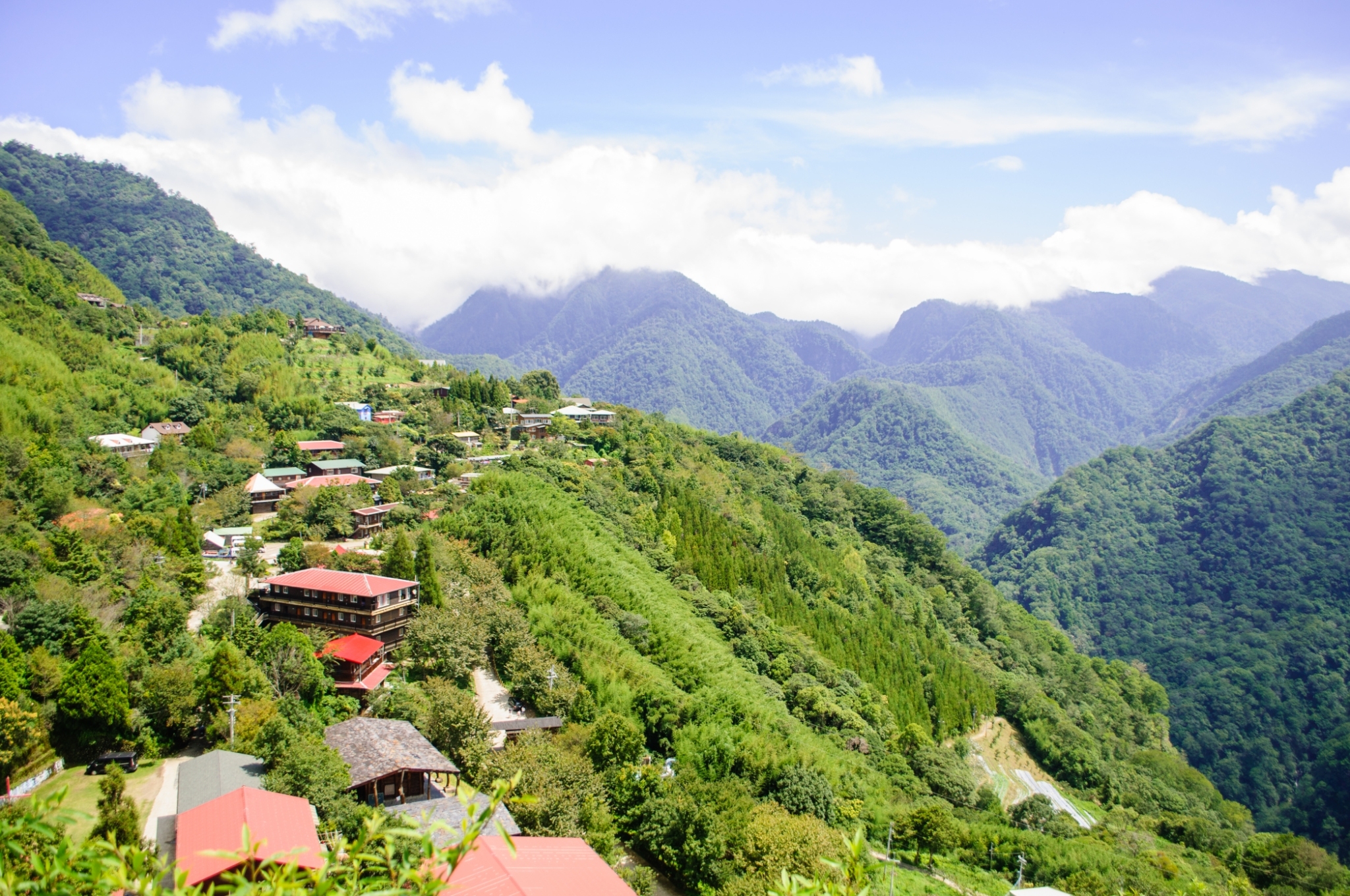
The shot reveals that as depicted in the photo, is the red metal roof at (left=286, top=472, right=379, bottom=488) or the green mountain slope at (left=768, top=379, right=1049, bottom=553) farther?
the green mountain slope at (left=768, top=379, right=1049, bottom=553)

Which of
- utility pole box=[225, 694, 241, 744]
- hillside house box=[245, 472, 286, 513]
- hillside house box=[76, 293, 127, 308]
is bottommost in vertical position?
utility pole box=[225, 694, 241, 744]

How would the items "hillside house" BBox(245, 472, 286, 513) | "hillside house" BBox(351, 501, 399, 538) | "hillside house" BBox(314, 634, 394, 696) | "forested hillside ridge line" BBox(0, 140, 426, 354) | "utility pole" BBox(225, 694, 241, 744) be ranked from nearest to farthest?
"utility pole" BBox(225, 694, 241, 744) < "hillside house" BBox(314, 634, 394, 696) < "hillside house" BBox(351, 501, 399, 538) < "hillside house" BBox(245, 472, 286, 513) < "forested hillside ridge line" BBox(0, 140, 426, 354)

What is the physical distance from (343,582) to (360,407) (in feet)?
91.2

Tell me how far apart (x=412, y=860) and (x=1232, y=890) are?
32.9 m

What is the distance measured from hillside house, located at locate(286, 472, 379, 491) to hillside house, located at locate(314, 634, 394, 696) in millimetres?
15631

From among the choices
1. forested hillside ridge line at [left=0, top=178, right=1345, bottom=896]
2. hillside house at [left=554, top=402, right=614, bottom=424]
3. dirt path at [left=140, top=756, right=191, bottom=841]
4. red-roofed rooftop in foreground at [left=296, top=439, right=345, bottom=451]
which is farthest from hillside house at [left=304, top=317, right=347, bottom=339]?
dirt path at [left=140, top=756, right=191, bottom=841]

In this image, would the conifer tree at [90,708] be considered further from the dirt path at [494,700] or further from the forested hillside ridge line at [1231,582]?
the forested hillside ridge line at [1231,582]

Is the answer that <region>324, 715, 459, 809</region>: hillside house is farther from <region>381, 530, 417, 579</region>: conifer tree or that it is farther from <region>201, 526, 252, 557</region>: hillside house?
<region>201, 526, 252, 557</region>: hillside house

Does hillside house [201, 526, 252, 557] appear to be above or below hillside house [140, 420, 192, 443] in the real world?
below

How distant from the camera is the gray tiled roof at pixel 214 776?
18047 mm

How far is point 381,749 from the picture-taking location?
67.4 ft

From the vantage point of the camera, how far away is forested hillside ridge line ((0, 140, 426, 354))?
117 metres

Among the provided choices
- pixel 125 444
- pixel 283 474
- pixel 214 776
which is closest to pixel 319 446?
pixel 283 474

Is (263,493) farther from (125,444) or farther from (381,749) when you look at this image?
(381,749)
